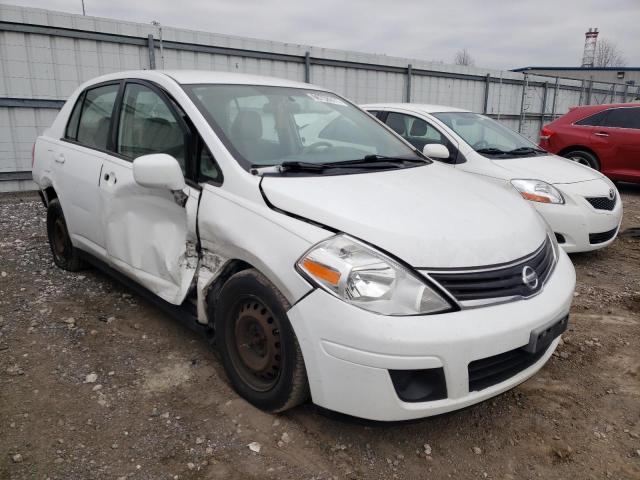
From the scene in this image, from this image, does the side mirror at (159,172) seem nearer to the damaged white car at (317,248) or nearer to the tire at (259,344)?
the damaged white car at (317,248)

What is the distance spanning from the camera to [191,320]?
271 centimetres

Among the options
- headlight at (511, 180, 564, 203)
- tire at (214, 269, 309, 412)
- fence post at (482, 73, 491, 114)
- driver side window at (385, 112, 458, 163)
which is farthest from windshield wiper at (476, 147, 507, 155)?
fence post at (482, 73, 491, 114)

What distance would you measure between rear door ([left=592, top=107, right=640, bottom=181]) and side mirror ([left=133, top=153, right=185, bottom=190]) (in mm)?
7987

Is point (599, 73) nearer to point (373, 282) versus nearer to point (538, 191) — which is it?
point (538, 191)

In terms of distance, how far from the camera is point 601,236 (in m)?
4.78

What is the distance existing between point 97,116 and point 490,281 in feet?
9.79

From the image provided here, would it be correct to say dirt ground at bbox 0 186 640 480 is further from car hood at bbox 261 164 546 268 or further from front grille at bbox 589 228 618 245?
front grille at bbox 589 228 618 245

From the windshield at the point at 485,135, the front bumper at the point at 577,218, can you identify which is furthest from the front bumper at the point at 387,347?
the windshield at the point at 485,135

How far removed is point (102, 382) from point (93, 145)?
67.9 inches

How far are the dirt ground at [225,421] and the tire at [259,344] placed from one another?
0.47ft

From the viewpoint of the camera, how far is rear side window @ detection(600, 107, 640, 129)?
805cm

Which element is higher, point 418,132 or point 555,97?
point 555,97

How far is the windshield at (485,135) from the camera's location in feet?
17.4

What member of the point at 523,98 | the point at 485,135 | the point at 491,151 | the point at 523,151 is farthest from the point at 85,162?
the point at 523,98
